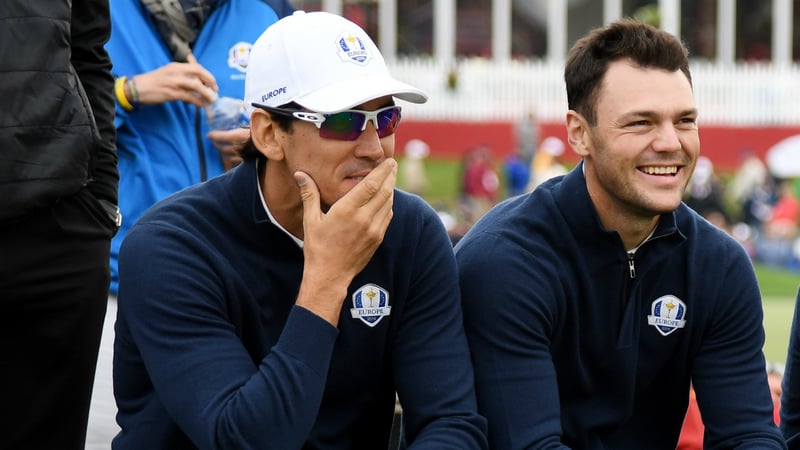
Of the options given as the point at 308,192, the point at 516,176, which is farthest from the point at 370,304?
the point at 516,176

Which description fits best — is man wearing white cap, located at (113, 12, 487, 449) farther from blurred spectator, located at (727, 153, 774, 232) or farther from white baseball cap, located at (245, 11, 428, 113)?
blurred spectator, located at (727, 153, 774, 232)

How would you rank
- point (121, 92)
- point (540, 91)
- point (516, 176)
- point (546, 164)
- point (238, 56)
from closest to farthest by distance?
point (121, 92), point (238, 56), point (546, 164), point (516, 176), point (540, 91)

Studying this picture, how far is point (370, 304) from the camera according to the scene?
346 centimetres

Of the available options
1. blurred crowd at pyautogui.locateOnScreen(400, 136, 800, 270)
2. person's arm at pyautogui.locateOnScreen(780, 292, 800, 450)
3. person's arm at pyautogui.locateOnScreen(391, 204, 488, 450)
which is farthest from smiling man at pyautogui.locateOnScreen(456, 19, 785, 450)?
blurred crowd at pyautogui.locateOnScreen(400, 136, 800, 270)

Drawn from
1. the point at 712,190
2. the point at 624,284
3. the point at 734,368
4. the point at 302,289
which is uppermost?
the point at 302,289

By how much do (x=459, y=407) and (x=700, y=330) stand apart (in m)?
0.83

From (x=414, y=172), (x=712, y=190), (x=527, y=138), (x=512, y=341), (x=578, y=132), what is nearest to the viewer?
(x=512, y=341)

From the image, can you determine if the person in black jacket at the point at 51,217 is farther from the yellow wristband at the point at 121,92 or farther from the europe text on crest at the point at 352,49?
the yellow wristband at the point at 121,92

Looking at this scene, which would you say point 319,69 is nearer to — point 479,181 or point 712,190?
point 712,190

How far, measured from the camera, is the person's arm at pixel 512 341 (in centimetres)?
356

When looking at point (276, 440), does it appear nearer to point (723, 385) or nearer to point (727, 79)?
point (723, 385)

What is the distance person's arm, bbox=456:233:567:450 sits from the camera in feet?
11.7

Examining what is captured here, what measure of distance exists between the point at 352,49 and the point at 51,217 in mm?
854

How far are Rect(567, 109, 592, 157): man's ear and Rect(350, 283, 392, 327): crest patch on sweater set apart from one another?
2.64ft
